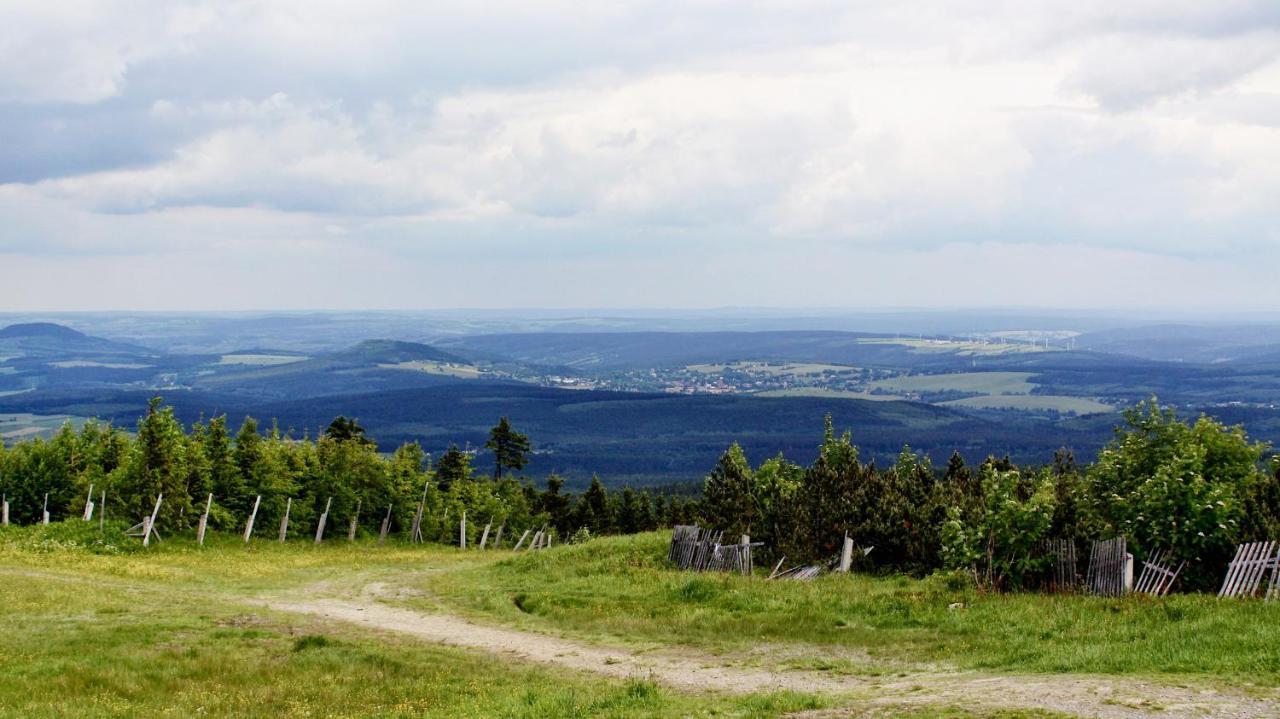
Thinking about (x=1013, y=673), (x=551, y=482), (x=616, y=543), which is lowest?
(x=551, y=482)

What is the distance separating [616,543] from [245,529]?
23.7m

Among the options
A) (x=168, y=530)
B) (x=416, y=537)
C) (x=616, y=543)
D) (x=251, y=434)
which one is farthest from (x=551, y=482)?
(x=616, y=543)

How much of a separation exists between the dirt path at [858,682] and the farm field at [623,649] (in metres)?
0.07

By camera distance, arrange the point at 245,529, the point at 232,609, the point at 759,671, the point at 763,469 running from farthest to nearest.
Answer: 1. the point at 245,529
2. the point at 763,469
3. the point at 232,609
4. the point at 759,671

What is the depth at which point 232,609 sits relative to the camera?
Result: 29.5 m

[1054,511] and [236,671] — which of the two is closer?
[236,671]

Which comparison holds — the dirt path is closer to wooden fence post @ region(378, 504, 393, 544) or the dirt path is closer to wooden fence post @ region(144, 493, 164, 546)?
wooden fence post @ region(144, 493, 164, 546)

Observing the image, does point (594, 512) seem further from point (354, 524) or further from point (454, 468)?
point (354, 524)

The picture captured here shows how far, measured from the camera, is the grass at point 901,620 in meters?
18.9

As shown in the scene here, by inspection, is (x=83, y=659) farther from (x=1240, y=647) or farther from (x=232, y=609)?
(x=1240, y=647)

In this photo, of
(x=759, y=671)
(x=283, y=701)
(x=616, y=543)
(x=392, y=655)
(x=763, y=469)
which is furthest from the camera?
(x=763, y=469)

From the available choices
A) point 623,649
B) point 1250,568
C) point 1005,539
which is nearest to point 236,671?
point 623,649

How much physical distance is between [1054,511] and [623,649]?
13491 mm

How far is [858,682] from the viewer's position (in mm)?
19406
